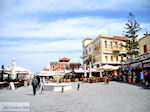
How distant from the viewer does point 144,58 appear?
15141 millimetres

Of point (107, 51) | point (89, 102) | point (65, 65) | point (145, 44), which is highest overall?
point (107, 51)

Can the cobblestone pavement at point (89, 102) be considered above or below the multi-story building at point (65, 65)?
below

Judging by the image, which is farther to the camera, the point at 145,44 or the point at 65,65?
the point at 65,65

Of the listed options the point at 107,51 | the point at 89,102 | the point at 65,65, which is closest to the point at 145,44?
the point at 89,102

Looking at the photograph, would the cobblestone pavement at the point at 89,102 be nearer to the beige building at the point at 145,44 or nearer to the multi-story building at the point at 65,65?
the beige building at the point at 145,44

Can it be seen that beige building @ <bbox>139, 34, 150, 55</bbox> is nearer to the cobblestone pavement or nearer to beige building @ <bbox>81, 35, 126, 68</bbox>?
the cobblestone pavement

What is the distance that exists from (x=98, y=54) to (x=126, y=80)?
58.2ft

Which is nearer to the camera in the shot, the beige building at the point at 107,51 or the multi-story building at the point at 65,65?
the beige building at the point at 107,51

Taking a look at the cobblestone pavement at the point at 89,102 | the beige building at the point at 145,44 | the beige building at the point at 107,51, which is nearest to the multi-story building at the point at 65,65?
the beige building at the point at 107,51

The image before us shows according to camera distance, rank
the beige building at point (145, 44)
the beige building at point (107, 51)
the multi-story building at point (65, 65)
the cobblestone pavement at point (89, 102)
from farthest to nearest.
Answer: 1. the multi-story building at point (65, 65)
2. the beige building at point (107, 51)
3. the beige building at point (145, 44)
4. the cobblestone pavement at point (89, 102)

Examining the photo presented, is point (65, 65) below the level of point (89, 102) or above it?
above

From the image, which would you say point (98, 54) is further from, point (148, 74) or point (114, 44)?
point (148, 74)

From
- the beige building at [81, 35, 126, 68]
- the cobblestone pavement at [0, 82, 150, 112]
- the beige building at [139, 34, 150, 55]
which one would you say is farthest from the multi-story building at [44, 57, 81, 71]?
the cobblestone pavement at [0, 82, 150, 112]

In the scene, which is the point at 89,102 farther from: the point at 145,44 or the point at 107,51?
the point at 107,51
